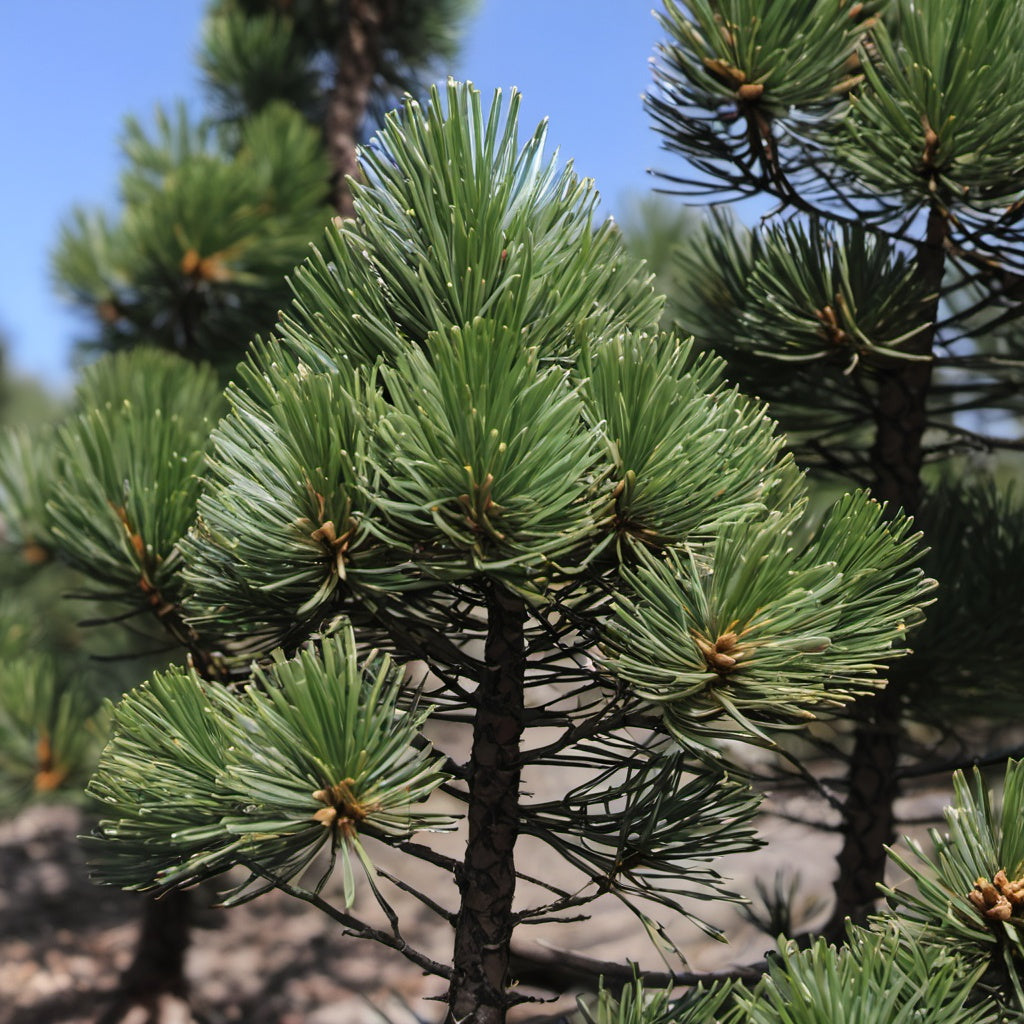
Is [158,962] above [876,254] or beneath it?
beneath

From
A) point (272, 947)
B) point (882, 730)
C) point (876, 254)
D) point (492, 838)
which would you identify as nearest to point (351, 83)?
point (876, 254)

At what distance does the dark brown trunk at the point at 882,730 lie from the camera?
4.05 ft

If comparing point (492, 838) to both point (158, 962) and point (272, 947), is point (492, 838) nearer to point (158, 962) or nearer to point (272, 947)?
point (158, 962)

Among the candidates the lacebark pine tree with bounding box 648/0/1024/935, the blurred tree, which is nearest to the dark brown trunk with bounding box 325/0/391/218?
the blurred tree

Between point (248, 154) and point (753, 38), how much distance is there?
1238 millimetres

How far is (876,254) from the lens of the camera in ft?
3.55

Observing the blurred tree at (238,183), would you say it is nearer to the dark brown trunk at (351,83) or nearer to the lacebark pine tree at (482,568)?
the dark brown trunk at (351,83)

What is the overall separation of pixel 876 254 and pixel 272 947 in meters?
2.43

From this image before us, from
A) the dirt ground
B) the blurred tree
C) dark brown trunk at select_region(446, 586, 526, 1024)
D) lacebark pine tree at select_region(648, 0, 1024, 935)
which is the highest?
the blurred tree

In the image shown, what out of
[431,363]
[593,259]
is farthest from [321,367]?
[593,259]

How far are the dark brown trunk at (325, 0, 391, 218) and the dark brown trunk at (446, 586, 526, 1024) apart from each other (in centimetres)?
160

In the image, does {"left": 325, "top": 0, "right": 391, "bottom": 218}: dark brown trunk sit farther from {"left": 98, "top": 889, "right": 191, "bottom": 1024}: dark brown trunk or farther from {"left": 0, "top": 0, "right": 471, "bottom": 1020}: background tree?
{"left": 98, "top": 889, "right": 191, "bottom": 1024}: dark brown trunk

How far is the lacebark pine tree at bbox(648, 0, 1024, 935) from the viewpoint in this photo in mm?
975

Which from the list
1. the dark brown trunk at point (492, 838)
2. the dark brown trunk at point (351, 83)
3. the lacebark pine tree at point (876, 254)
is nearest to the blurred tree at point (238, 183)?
the dark brown trunk at point (351, 83)
